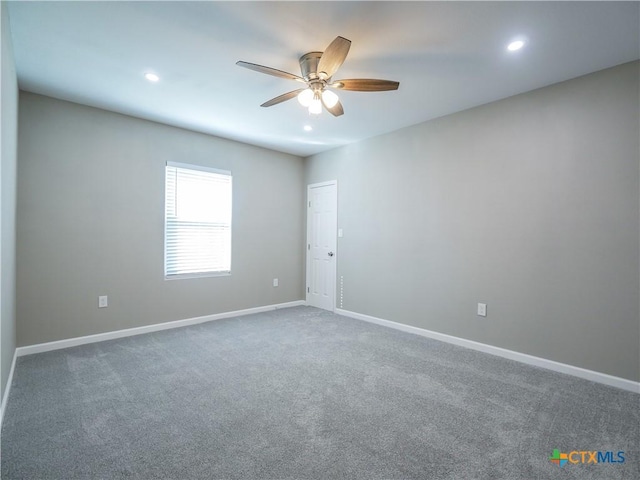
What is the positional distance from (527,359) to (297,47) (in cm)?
341

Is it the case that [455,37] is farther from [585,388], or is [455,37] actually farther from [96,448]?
[96,448]

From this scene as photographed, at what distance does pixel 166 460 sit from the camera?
1.65m

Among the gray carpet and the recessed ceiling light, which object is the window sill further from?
the recessed ceiling light

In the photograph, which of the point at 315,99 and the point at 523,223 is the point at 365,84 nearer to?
the point at 315,99

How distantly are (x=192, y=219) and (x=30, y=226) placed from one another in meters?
1.62

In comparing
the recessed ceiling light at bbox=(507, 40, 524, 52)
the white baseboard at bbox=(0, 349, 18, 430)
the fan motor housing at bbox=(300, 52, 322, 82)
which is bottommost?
the white baseboard at bbox=(0, 349, 18, 430)

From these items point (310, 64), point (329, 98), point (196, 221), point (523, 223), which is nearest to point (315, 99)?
point (329, 98)

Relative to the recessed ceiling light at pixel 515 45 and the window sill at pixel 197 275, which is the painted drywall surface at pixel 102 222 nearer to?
the window sill at pixel 197 275

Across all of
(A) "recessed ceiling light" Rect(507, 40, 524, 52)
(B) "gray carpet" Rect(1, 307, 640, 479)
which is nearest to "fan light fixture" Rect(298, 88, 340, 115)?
(A) "recessed ceiling light" Rect(507, 40, 524, 52)

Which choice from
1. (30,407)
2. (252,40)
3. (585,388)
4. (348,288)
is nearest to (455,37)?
(252,40)

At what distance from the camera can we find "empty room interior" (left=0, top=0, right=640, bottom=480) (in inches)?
74.2

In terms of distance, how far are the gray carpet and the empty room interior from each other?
0.8 inches

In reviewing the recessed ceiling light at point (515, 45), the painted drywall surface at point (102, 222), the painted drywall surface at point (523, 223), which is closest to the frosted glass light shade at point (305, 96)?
A: the recessed ceiling light at point (515, 45)

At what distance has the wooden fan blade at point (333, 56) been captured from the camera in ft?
6.16
